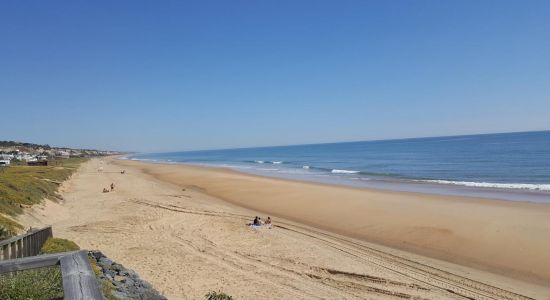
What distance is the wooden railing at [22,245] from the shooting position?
23.0 feet

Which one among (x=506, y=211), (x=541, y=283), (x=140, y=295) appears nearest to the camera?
(x=140, y=295)

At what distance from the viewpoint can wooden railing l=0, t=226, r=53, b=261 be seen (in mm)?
7023

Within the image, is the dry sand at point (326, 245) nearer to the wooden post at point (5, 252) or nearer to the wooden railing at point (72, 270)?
the wooden post at point (5, 252)

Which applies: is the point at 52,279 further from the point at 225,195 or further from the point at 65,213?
the point at 225,195

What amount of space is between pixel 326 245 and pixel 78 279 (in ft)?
36.3

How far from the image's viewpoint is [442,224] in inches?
640

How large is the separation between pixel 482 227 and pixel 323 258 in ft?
25.5

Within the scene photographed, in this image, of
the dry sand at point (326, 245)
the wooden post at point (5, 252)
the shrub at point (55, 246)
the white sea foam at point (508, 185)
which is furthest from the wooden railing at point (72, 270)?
the white sea foam at point (508, 185)

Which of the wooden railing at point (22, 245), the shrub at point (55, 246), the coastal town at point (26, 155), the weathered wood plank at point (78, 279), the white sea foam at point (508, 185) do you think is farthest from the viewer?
the coastal town at point (26, 155)

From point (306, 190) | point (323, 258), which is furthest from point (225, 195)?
point (323, 258)

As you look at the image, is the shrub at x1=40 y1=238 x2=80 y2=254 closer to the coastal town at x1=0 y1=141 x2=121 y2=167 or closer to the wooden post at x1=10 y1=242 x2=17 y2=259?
the wooden post at x1=10 y1=242 x2=17 y2=259

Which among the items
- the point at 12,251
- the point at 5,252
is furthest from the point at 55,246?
the point at 5,252

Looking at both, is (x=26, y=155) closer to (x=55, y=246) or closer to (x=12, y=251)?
(x=55, y=246)

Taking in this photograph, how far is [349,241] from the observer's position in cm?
1411
